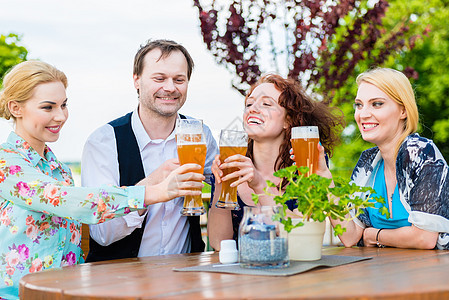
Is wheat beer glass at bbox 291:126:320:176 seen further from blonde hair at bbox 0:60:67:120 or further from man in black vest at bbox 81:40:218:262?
blonde hair at bbox 0:60:67:120

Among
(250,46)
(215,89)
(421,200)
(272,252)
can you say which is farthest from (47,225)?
(215,89)

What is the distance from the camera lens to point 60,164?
2605mm

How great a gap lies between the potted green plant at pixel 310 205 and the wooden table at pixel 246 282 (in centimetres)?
15

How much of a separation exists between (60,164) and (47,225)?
0.38 metres

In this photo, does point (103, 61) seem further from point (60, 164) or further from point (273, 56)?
point (60, 164)

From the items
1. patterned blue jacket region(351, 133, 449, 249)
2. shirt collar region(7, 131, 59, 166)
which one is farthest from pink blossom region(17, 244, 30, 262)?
patterned blue jacket region(351, 133, 449, 249)

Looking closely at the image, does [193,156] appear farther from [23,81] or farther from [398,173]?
[398,173]

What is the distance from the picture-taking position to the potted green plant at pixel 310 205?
5.89 ft

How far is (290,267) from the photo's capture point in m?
1.74

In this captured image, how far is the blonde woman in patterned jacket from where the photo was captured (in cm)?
238

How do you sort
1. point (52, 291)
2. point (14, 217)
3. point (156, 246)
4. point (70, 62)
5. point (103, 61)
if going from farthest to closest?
point (70, 62), point (103, 61), point (156, 246), point (14, 217), point (52, 291)

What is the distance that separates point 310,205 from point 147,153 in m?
1.30

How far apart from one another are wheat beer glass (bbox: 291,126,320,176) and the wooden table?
0.51m

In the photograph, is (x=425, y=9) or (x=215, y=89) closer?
(x=215, y=89)
